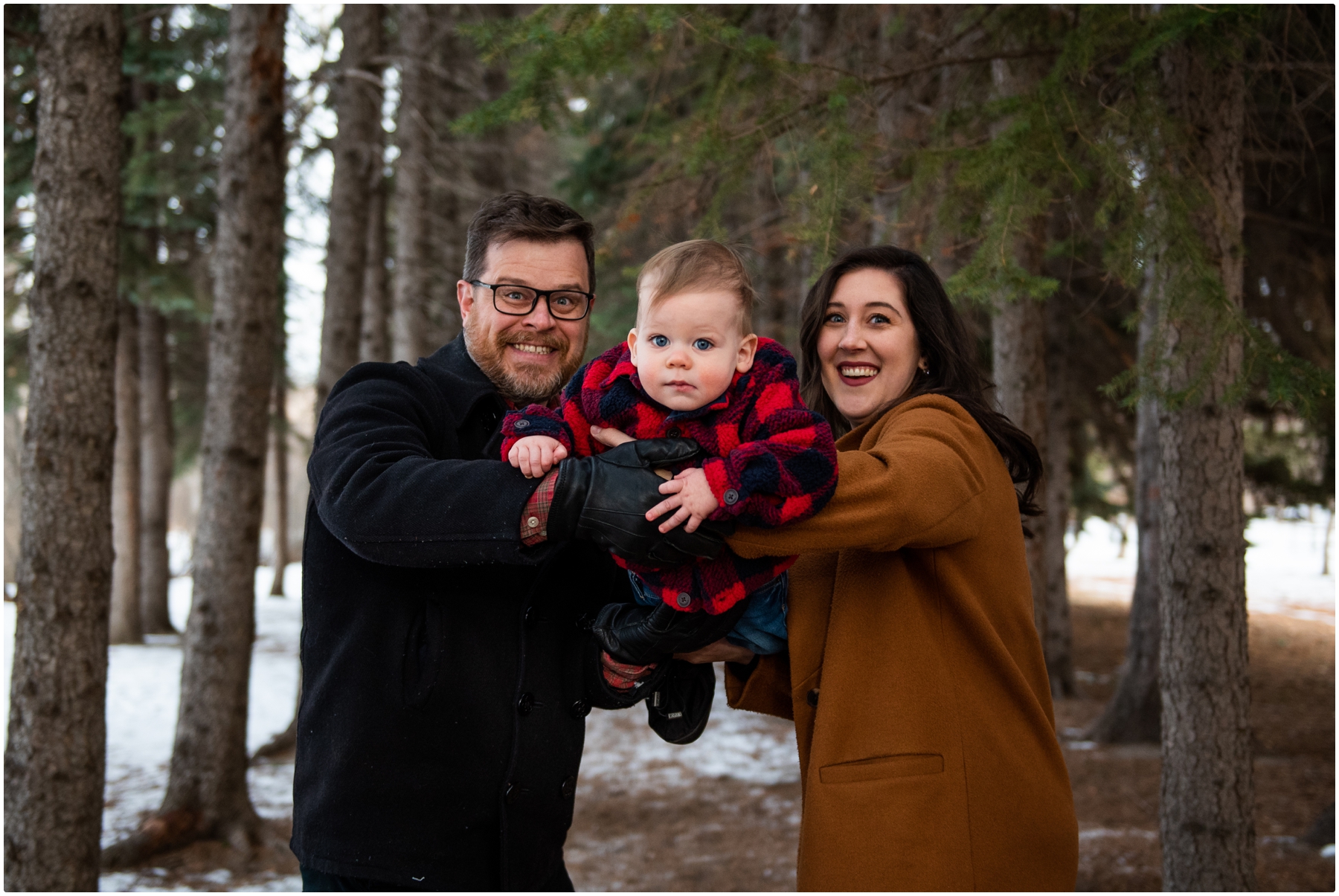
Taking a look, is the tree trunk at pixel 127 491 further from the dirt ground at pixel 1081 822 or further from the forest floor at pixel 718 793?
the dirt ground at pixel 1081 822

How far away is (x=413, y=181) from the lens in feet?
35.6

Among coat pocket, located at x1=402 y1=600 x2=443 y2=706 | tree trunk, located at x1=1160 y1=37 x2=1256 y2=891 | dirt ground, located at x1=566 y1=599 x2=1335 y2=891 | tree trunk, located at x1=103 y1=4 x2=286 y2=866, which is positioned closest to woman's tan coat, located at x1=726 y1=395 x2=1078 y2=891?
coat pocket, located at x1=402 y1=600 x2=443 y2=706

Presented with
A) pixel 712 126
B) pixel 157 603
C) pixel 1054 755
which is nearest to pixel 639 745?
pixel 712 126

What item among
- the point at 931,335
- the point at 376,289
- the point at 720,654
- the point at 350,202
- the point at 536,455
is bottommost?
the point at 720,654

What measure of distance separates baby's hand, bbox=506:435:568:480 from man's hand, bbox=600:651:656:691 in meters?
0.67

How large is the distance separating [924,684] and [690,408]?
86cm

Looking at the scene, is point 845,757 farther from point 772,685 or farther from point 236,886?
point 236,886

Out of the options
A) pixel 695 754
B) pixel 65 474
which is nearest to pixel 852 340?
pixel 65 474

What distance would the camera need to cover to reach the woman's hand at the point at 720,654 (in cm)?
254

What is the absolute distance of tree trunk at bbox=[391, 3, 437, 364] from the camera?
1034 centimetres

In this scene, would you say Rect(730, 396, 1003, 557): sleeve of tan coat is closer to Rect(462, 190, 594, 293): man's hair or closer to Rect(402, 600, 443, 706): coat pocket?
Rect(402, 600, 443, 706): coat pocket

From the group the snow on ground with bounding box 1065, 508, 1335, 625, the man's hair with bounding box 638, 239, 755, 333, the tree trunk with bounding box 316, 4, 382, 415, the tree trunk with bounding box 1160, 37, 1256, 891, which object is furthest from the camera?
the snow on ground with bounding box 1065, 508, 1335, 625

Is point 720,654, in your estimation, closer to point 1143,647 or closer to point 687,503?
point 687,503

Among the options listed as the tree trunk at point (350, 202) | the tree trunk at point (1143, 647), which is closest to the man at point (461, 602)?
the tree trunk at point (350, 202)
